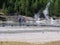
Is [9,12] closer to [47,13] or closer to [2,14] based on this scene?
[2,14]

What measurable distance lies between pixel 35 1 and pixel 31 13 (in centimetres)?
91

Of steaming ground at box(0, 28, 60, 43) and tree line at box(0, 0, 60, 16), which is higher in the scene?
tree line at box(0, 0, 60, 16)

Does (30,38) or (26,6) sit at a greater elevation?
(26,6)

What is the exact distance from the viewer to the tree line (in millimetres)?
13000

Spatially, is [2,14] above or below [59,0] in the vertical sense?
below

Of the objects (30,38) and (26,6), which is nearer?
(30,38)

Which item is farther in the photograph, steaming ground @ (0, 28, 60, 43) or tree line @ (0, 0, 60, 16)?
tree line @ (0, 0, 60, 16)

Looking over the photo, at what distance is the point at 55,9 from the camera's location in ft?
43.8

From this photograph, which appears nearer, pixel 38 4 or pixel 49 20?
pixel 38 4

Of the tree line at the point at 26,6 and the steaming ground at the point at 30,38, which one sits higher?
the tree line at the point at 26,6

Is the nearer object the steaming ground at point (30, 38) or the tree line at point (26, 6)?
the steaming ground at point (30, 38)

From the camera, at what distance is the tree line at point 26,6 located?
42.7 feet

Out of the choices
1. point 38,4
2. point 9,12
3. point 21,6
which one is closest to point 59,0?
point 38,4

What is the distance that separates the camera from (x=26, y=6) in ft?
43.3
